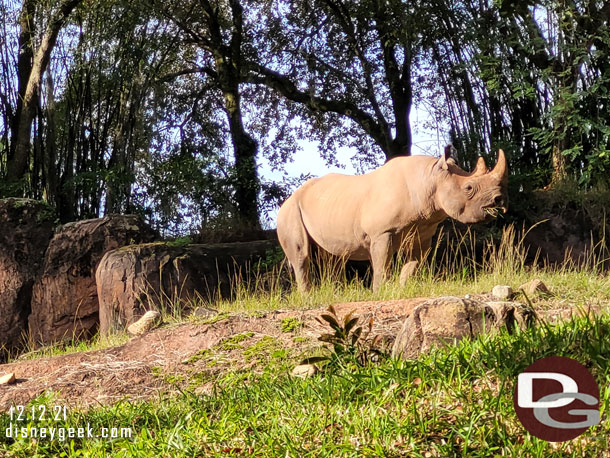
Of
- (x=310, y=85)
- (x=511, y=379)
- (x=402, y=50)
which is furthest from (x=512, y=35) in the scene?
(x=511, y=379)

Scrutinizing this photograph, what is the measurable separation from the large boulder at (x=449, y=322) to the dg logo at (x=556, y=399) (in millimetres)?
948

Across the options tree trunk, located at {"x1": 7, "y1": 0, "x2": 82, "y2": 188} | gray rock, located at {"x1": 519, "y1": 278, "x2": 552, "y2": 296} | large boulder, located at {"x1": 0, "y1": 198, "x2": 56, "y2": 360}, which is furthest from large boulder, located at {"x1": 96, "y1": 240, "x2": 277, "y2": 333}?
tree trunk, located at {"x1": 7, "y1": 0, "x2": 82, "y2": 188}

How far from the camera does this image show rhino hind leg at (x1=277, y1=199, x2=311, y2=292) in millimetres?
8477

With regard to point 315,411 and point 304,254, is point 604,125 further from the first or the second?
point 315,411

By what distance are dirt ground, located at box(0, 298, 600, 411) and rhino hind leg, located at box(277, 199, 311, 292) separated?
189cm

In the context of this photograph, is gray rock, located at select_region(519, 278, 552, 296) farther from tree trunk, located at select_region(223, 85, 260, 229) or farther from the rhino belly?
tree trunk, located at select_region(223, 85, 260, 229)

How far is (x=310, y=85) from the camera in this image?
1425 cm

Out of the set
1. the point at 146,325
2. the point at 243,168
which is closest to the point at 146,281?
the point at 146,325

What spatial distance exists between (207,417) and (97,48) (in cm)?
1035

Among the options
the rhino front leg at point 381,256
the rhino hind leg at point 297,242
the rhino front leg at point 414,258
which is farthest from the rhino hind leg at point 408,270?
the rhino hind leg at point 297,242

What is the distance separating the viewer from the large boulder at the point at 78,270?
10.0m

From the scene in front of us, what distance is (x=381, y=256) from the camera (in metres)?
7.44

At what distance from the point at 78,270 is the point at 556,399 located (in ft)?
26.1

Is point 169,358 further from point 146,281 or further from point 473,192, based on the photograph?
point 473,192
